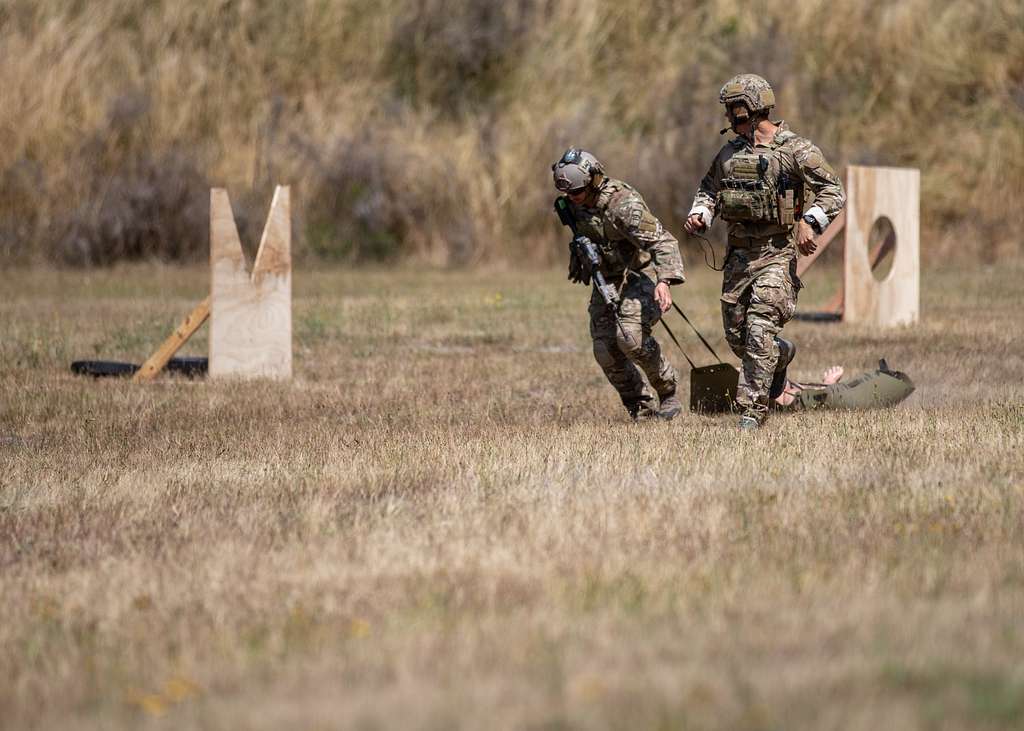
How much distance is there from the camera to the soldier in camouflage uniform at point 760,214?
925cm

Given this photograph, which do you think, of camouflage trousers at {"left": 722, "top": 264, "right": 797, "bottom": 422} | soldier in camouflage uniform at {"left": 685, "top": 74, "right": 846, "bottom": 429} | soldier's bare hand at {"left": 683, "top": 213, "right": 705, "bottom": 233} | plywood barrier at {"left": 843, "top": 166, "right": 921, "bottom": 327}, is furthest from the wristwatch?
plywood barrier at {"left": 843, "top": 166, "right": 921, "bottom": 327}

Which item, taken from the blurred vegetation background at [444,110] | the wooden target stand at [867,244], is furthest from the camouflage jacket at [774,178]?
the blurred vegetation background at [444,110]

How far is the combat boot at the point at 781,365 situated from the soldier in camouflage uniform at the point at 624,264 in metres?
0.60

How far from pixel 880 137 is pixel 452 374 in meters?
14.4

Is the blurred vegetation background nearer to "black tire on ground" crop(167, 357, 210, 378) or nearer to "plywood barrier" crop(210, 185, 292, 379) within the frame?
"black tire on ground" crop(167, 357, 210, 378)

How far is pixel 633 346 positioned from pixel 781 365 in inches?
35.3

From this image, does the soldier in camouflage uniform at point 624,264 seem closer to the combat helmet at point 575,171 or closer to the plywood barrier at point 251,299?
the combat helmet at point 575,171

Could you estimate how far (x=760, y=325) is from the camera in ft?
31.1

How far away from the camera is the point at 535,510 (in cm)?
677

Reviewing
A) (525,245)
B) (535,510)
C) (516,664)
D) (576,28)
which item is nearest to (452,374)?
(535,510)

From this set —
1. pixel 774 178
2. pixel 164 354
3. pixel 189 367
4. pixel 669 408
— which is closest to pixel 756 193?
pixel 774 178

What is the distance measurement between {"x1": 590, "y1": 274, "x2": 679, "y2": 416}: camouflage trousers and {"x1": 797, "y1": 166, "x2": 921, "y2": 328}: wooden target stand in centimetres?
644

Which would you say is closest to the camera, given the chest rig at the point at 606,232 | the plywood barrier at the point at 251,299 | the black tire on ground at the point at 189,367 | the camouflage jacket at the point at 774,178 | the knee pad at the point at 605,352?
the camouflage jacket at the point at 774,178

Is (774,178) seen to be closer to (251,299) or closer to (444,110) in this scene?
(251,299)
